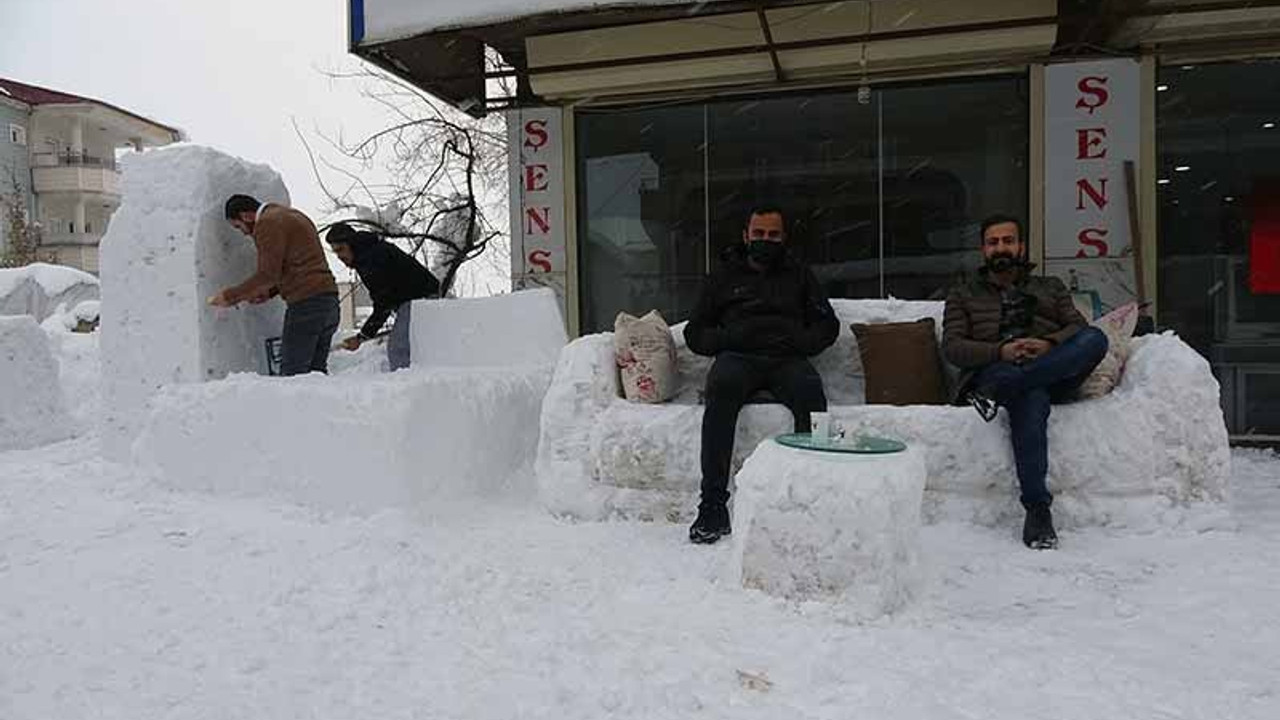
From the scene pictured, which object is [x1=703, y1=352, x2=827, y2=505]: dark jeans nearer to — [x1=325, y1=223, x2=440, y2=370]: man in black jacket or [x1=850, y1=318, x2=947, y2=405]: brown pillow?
[x1=850, y1=318, x2=947, y2=405]: brown pillow

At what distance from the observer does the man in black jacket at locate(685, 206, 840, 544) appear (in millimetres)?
3447

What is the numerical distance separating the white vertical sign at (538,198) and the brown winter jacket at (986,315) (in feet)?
13.8

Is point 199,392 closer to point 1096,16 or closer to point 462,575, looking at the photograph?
point 462,575

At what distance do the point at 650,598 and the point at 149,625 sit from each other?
1.46 metres

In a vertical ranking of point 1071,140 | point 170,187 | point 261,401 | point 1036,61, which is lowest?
point 261,401

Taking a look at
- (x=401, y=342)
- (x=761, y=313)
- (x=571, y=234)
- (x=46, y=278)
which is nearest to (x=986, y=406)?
(x=761, y=313)

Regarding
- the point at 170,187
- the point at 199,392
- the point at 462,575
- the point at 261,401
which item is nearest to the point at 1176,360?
the point at 462,575

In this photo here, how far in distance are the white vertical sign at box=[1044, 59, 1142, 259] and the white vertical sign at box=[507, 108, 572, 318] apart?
380 cm

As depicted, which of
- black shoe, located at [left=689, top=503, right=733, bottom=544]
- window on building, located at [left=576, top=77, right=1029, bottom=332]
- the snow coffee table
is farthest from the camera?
window on building, located at [left=576, top=77, right=1029, bottom=332]

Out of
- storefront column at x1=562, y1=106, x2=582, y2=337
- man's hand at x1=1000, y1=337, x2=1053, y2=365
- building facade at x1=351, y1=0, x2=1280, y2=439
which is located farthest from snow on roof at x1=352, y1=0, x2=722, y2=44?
man's hand at x1=1000, y1=337, x2=1053, y2=365

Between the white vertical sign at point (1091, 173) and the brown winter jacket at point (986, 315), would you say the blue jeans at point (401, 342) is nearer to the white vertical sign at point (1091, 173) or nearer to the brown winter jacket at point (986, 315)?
the brown winter jacket at point (986, 315)

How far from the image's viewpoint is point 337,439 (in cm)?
373

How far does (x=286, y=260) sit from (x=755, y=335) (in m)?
2.54

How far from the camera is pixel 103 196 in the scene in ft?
95.6
